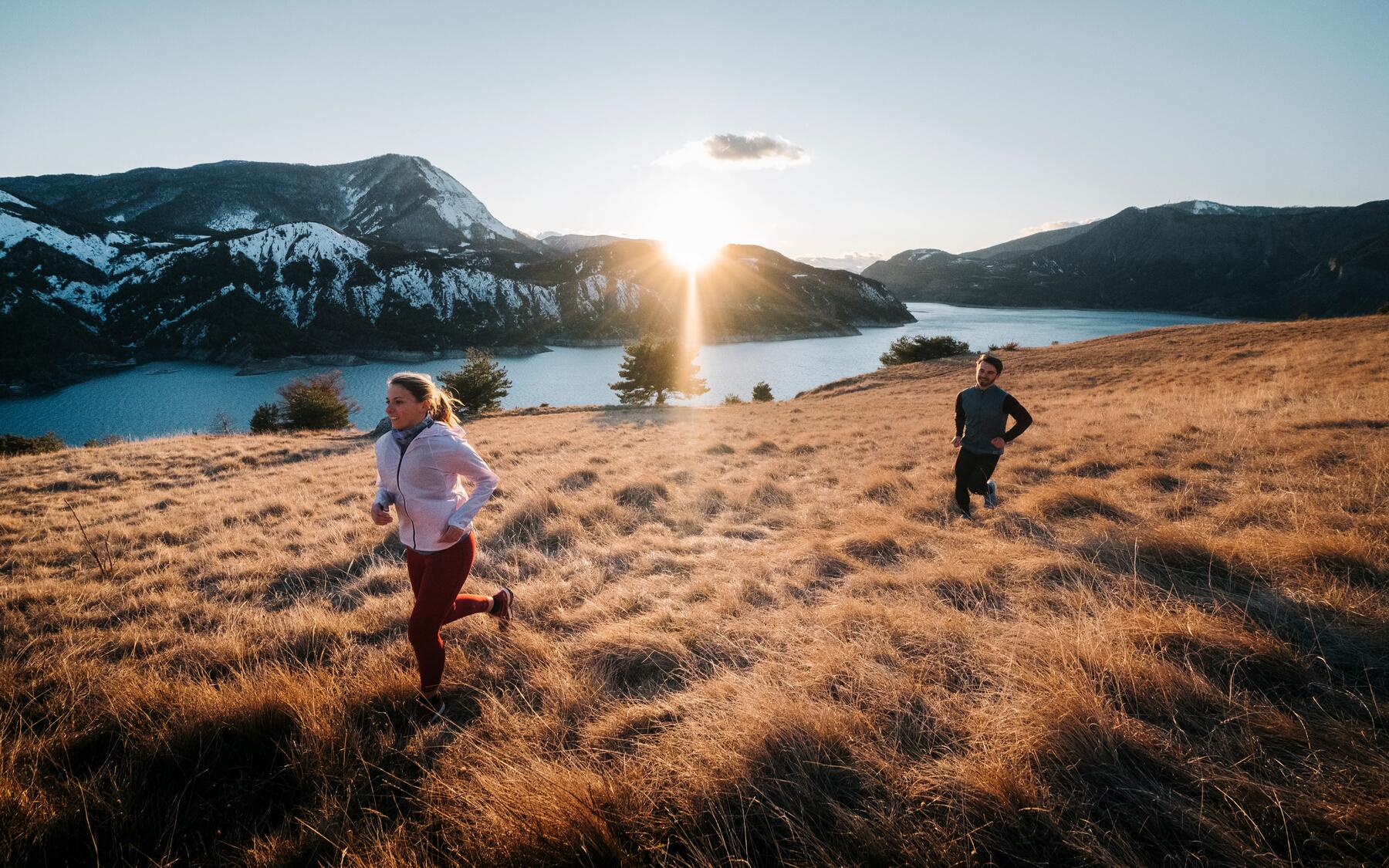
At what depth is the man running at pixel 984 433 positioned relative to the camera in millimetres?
5523

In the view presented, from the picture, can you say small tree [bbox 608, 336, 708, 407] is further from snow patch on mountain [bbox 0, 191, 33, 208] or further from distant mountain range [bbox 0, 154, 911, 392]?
snow patch on mountain [bbox 0, 191, 33, 208]

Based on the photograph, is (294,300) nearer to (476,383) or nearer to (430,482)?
(476,383)

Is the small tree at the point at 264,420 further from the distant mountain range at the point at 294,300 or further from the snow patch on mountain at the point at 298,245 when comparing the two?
the snow patch on mountain at the point at 298,245

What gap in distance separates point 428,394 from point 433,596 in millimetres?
1231

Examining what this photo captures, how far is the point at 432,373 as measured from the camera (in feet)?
278

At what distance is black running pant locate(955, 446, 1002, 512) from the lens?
217 inches

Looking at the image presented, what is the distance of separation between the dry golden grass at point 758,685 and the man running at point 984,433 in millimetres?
316

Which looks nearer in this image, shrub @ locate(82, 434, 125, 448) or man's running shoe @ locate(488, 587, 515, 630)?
man's running shoe @ locate(488, 587, 515, 630)

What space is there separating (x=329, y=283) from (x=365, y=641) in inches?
5934

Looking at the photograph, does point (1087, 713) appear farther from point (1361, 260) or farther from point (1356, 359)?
point (1361, 260)

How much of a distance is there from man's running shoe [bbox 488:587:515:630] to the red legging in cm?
34

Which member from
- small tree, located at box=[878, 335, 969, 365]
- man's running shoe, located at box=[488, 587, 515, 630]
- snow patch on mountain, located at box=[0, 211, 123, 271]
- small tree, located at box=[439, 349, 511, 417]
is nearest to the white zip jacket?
man's running shoe, located at box=[488, 587, 515, 630]

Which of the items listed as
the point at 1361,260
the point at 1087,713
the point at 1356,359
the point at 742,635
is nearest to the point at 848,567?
the point at 742,635

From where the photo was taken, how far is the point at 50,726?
2.48 metres
